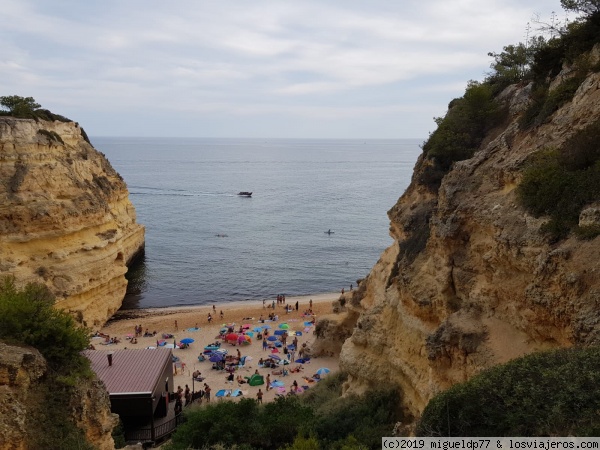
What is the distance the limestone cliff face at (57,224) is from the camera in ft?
94.7

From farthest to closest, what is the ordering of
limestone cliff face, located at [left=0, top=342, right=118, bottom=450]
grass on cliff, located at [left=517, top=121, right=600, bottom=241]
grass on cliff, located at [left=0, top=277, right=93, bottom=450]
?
grass on cliff, located at [left=517, top=121, right=600, bottom=241], grass on cliff, located at [left=0, top=277, right=93, bottom=450], limestone cliff face, located at [left=0, top=342, right=118, bottom=450]

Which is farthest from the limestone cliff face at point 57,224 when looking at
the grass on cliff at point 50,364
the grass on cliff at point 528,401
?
the grass on cliff at point 528,401

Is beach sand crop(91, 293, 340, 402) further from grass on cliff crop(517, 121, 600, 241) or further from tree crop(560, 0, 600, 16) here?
tree crop(560, 0, 600, 16)

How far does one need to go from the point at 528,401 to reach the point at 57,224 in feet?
96.8

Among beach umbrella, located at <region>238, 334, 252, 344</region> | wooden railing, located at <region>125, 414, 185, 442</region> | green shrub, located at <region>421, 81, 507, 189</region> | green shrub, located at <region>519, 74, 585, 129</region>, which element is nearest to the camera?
green shrub, located at <region>519, 74, 585, 129</region>

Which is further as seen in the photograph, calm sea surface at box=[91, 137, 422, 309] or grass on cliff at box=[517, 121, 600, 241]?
calm sea surface at box=[91, 137, 422, 309]

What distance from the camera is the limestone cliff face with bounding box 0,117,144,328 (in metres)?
28.9

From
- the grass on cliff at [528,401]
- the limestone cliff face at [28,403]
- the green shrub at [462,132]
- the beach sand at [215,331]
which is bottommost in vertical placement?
the beach sand at [215,331]

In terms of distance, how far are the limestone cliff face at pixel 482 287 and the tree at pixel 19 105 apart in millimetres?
30464

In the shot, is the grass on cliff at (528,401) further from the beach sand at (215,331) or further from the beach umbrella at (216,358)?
the beach umbrella at (216,358)

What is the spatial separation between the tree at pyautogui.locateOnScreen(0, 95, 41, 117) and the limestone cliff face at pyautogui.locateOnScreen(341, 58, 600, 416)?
30464 millimetres

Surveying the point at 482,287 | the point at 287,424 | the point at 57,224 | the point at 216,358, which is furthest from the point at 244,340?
the point at 482,287

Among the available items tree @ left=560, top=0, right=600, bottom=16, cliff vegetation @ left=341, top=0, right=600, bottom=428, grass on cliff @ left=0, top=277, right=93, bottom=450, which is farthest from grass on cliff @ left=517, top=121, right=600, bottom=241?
grass on cliff @ left=0, top=277, right=93, bottom=450

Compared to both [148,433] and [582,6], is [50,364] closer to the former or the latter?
[148,433]
